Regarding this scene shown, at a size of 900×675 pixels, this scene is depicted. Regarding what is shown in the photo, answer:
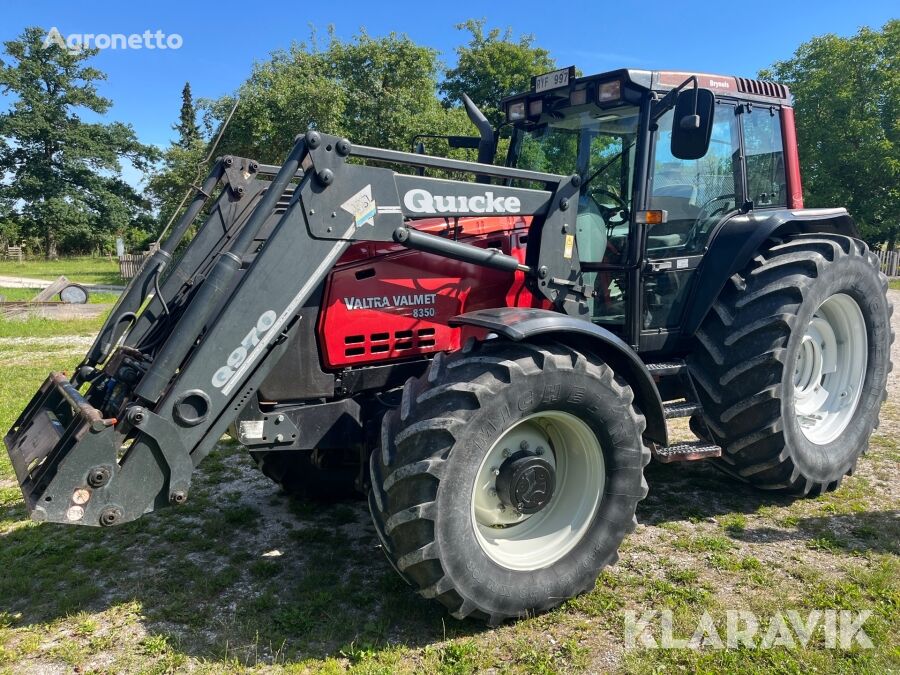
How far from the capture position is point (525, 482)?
316 cm

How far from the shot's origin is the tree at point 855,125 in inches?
974

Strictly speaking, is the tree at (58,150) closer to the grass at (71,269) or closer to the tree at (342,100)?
the grass at (71,269)

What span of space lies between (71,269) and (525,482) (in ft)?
125

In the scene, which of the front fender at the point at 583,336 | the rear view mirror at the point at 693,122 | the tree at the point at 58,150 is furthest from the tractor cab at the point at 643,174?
the tree at the point at 58,150

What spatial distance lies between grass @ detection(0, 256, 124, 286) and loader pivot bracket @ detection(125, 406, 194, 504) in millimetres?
25848

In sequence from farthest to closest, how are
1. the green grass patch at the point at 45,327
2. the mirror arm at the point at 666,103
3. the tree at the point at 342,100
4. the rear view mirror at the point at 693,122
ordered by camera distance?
1. the tree at the point at 342,100
2. the green grass patch at the point at 45,327
3. the mirror arm at the point at 666,103
4. the rear view mirror at the point at 693,122

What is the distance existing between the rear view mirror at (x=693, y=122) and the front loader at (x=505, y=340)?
0.4 inches

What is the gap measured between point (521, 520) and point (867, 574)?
1.87 meters

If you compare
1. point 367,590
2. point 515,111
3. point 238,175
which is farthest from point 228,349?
point 515,111

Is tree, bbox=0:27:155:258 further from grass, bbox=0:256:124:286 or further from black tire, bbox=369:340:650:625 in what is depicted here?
black tire, bbox=369:340:650:625

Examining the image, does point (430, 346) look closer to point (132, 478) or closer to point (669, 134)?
point (132, 478)

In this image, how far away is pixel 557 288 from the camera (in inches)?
153

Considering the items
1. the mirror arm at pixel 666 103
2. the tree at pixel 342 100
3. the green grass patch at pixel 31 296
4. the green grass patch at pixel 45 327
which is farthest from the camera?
the tree at pixel 342 100

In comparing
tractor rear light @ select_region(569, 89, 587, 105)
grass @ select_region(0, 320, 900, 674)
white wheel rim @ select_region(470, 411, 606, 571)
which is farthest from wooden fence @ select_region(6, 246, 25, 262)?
white wheel rim @ select_region(470, 411, 606, 571)
